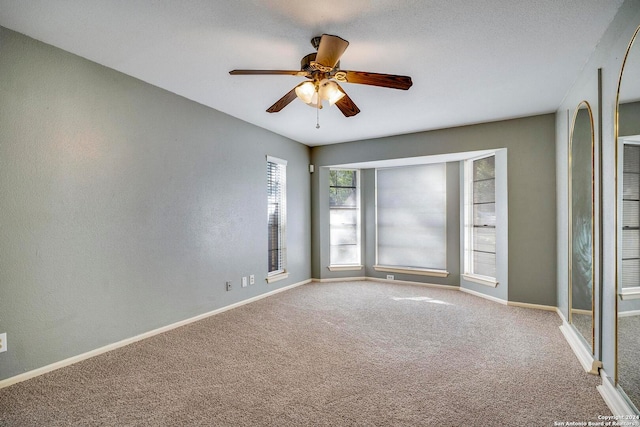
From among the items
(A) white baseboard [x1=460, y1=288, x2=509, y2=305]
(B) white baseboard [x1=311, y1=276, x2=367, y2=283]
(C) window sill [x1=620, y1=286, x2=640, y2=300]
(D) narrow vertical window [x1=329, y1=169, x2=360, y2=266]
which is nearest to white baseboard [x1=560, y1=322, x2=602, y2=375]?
(C) window sill [x1=620, y1=286, x2=640, y2=300]

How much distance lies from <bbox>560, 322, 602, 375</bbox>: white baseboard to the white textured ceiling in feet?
7.93

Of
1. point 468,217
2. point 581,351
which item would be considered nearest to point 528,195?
point 468,217

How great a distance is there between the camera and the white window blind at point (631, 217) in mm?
1715

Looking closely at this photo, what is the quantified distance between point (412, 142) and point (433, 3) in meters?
3.17

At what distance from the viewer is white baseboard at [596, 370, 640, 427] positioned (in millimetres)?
1740

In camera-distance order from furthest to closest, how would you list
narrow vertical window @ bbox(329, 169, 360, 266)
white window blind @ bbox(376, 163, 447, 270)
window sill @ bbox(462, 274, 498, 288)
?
narrow vertical window @ bbox(329, 169, 360, 266) → white window blind @ bbox(376, 163, 447, 270) → window sill @ bbox(462, 274, 498, 288)

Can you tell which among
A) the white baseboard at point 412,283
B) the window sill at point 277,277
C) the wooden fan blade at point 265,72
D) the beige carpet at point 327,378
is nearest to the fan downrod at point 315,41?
the wooden fan blade at point 265,72

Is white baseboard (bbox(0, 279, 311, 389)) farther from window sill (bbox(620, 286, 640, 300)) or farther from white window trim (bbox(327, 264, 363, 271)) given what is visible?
window sill (bbox(620, 286, 640, 300))

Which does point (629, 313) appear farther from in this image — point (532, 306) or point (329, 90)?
point (532, 306)

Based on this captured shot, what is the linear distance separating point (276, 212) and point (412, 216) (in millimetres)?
2408

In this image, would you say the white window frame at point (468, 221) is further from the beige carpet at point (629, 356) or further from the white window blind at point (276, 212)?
the beige carpet at point (629, 356)

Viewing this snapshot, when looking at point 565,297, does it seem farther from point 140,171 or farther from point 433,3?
point 140,171

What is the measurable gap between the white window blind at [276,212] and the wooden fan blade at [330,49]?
2820mm

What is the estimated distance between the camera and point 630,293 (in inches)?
70.6
